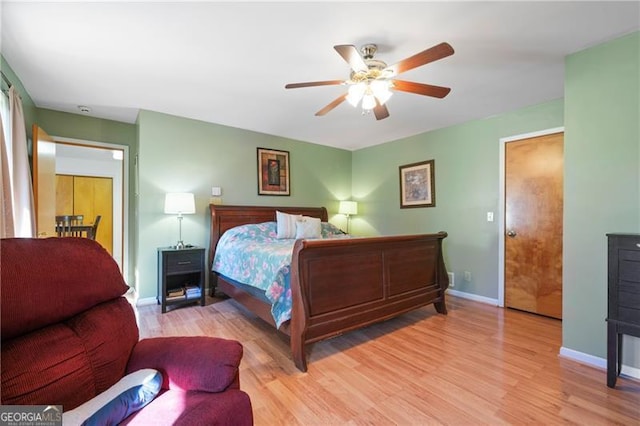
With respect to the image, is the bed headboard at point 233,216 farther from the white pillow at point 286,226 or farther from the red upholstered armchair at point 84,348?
the red upholstered armchair at point 84,348

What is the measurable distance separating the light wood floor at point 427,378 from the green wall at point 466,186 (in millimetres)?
958

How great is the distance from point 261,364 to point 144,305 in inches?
84.7

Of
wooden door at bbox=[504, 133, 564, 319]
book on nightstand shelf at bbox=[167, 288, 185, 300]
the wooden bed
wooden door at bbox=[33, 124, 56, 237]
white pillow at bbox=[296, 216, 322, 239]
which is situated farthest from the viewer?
white pillow at bbox=[296, 216, 322, 239]

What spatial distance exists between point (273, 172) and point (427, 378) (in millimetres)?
3413

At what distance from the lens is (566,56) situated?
2.19 meters

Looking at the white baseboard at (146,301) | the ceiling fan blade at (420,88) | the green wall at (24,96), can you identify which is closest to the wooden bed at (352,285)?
the white baseboard at (146,301)

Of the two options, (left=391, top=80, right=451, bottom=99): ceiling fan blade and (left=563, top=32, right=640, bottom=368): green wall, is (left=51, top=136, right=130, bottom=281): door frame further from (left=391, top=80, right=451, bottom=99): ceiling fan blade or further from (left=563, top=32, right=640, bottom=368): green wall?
(left=563, top=32, right=640, bottom=368): green wall

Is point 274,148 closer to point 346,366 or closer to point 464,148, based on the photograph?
point 464,148

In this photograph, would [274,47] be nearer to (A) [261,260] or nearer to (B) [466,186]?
(A) [261,260]

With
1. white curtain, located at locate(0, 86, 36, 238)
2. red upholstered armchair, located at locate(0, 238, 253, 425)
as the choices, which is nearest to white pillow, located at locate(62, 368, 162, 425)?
red upholstered armchair, located at locate(0, 238, 253, 425)

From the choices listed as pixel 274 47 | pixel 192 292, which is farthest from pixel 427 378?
pixel 192 292

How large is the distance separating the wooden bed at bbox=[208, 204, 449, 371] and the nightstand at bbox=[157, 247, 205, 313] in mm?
357

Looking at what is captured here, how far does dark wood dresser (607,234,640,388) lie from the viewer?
68.1 inches

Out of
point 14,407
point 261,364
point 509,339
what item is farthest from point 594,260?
point 14,407
